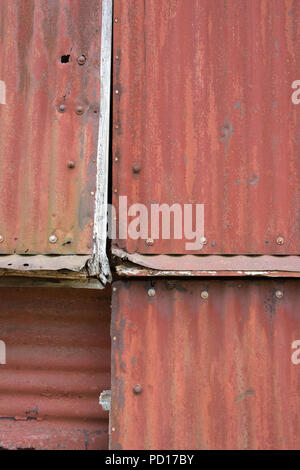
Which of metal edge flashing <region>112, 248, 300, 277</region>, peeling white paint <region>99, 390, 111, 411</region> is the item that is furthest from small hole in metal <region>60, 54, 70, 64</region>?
peeling white paint <region>99, 390, 111, 411</region>

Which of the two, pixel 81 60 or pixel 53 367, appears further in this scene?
pixel 53 367

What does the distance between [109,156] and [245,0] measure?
3.00 feet

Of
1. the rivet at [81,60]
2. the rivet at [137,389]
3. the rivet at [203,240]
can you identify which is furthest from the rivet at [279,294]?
the rivet at [81,60]

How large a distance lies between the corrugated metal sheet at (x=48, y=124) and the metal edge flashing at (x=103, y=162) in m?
0.02

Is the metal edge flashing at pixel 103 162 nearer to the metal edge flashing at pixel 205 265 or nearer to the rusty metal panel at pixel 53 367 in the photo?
the metal edge flashing at pixel 205 265

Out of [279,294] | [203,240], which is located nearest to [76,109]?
[203,240]

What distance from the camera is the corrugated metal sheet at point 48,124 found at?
178 centimetres

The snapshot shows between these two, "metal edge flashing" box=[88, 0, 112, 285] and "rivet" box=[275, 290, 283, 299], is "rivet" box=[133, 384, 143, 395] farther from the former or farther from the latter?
"rivet" box=[275, 290, 283, 299]

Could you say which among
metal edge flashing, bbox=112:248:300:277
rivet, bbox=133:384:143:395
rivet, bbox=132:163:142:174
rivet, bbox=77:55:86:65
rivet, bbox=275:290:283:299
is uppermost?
rivet, bbox=77:55:86:65

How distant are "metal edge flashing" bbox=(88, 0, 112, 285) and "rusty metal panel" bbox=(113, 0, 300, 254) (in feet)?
0.14

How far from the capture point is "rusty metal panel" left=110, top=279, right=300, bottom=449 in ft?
5.66

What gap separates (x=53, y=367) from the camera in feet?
6.57

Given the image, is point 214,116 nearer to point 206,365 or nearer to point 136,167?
point 136,167

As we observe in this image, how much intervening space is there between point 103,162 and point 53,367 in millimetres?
997
